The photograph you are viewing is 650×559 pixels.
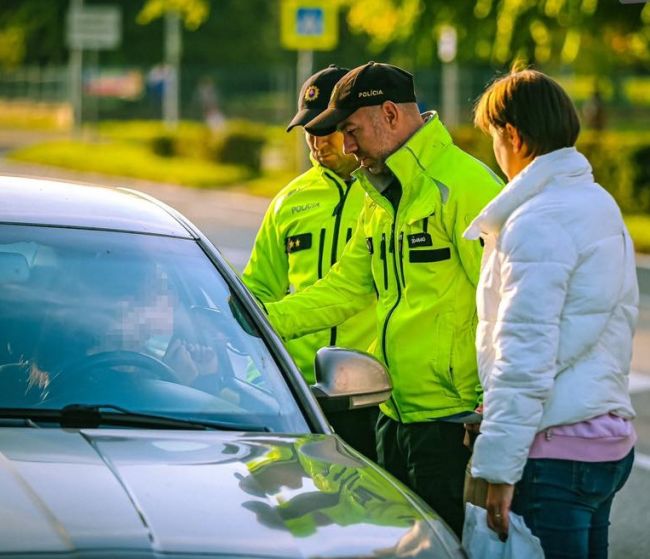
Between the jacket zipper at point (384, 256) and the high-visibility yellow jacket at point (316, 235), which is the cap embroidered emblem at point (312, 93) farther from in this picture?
the jacket zipper at point (384, 256)

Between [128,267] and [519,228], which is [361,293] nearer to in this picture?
[128,267]

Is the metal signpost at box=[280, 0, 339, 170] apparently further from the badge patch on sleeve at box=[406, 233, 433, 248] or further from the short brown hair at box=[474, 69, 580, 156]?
the short brown hair at box=[474, 69, 580, 156]

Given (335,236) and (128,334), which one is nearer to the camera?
(128,334)

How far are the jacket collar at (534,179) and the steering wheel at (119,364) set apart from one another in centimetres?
90

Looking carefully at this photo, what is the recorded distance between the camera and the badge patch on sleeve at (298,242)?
18.5ft

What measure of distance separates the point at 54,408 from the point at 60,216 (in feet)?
2.44

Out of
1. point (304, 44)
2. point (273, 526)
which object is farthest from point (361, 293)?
point (304, 44)

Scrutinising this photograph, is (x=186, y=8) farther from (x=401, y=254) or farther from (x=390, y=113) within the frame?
(x=401, y=254)

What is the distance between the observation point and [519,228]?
155 inches

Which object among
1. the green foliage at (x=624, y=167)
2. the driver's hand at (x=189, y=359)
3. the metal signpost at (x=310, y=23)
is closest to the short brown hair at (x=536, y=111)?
the driver's hand at (x=189, y=359)

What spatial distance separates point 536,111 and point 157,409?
1.15 metres

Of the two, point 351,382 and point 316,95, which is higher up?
point 316,95

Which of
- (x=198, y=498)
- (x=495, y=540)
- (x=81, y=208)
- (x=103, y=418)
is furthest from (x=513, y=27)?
(x=198, y=498)

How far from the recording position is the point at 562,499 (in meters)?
4.01
